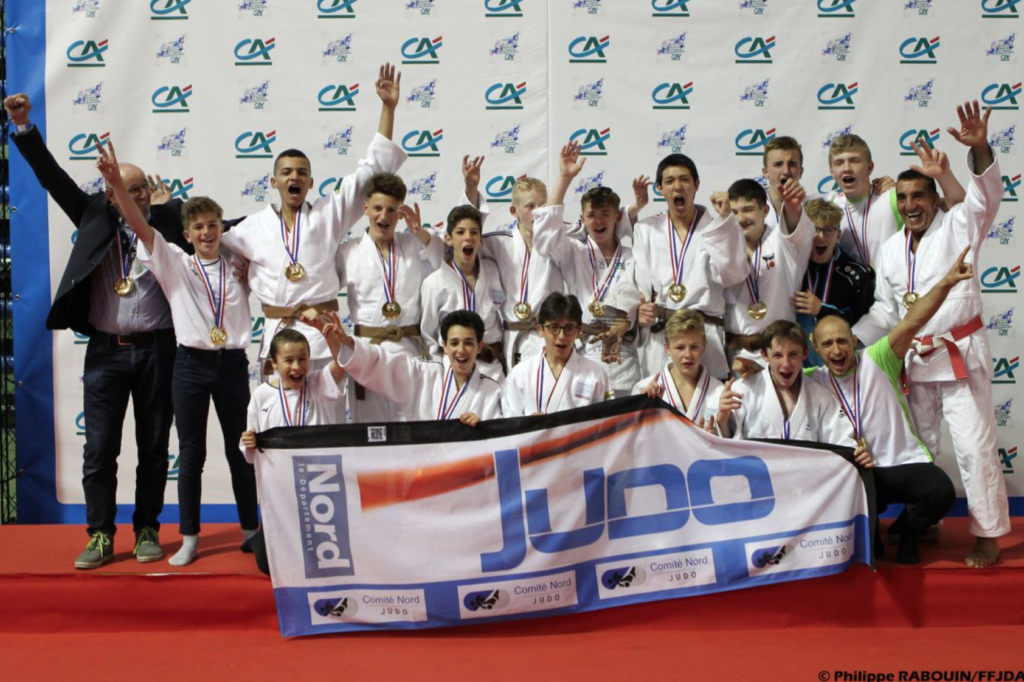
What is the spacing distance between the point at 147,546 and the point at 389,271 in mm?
1808

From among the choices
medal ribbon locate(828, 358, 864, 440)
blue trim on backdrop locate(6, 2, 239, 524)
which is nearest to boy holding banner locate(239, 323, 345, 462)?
blue trim on backdrop locate(6, 2, 239, 524)

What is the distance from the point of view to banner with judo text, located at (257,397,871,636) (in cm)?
425

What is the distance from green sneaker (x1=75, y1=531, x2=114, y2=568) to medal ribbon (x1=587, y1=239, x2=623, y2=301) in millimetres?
2729

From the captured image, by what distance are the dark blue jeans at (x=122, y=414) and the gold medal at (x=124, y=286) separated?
22cm

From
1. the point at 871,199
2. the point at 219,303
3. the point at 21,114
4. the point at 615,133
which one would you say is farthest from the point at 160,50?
the point at 871,199

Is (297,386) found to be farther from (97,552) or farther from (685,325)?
(685,325)

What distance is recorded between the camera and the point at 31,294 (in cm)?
646

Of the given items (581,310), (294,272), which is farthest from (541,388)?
(294,272)

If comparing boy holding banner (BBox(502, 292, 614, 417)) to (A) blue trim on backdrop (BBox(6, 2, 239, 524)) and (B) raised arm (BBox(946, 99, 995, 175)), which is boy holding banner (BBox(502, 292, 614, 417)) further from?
(A) blue trim on backdrop (BBox(6, 2, 239, 524))

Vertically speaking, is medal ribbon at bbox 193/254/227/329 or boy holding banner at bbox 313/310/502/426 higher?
medal ribbon at bbox 193/254/227/329

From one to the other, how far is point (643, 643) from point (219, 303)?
2575mm

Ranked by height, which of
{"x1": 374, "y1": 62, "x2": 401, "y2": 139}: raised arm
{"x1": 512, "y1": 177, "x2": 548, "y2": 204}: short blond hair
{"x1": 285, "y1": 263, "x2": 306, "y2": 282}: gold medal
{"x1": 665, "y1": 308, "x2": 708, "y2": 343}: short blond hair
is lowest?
{"x1": 665, "y1": 308, "x2": 708, "y2": 343}: short blond hair

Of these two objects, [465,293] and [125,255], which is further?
[465,293]

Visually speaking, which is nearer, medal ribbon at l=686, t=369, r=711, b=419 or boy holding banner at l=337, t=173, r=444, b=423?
medal ribbon at l=686, t=369, r=711, b=419
